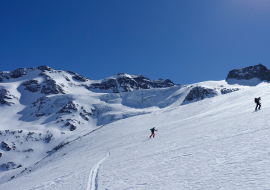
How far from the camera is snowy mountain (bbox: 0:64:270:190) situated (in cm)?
830

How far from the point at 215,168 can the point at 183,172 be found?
1.51m

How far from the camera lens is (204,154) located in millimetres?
9836

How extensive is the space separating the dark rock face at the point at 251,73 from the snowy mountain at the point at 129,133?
1.91 ft

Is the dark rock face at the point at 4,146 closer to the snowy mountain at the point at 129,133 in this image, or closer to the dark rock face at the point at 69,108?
the snowy mountain at the point at 129,133

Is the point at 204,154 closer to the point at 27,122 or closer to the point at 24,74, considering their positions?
the point at 27,122

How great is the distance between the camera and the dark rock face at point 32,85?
147 metres

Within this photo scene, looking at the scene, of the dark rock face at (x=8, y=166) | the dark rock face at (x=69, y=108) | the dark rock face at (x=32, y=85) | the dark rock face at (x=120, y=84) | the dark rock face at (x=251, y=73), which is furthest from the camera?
the dark rock face at (x=120, y=84)

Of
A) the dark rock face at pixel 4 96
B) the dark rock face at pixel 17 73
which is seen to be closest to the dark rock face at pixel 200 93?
the dark rock face at pixel 4 96

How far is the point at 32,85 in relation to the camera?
151 meters

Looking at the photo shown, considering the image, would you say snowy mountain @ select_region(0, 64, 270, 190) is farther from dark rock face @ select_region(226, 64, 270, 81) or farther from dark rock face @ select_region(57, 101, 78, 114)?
dark rock face @ select_region(226, 64, 270, 81)

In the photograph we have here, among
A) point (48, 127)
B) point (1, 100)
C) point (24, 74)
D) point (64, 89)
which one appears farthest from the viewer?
point (24, 74)

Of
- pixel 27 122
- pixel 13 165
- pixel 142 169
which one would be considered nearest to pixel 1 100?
pixel 27 122

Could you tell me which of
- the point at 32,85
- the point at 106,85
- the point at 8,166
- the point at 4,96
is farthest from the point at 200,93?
the point at 32,85

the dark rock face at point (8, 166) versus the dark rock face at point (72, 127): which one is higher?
the dark rock face at point (72, 127)
